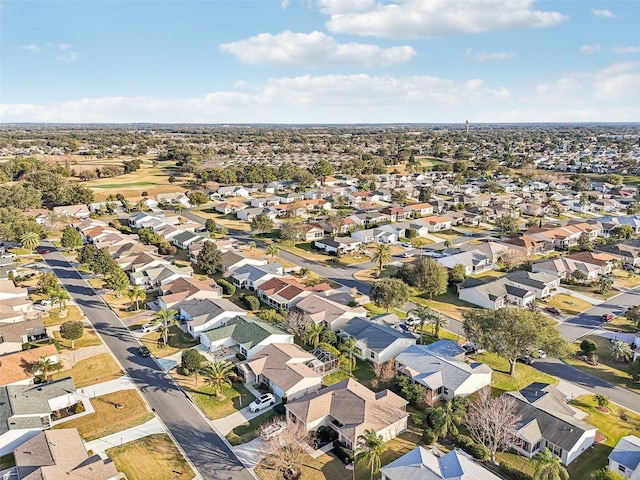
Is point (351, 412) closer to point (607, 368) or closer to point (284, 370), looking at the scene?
point (284, 370)

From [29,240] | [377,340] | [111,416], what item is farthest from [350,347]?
[29,240]

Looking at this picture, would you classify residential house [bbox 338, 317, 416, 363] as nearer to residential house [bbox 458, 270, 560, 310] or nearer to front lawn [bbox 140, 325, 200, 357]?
residential house [bbox 458, 270, 560, 310]

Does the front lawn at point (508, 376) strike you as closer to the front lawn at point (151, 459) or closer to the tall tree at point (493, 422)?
the tall tree at point (493, 422)

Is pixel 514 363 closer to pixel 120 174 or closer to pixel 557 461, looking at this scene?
pixel 557 461

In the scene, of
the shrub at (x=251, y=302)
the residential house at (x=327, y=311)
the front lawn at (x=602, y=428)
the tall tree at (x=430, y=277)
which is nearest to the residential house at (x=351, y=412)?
the front lawn at (x=602, y=428)

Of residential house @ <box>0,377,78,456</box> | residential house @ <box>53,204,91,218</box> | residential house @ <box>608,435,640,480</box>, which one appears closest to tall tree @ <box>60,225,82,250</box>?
residential house @ <box>53,204,91,218</box>

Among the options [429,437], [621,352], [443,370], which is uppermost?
[443,370]

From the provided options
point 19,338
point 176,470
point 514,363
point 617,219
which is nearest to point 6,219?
point 19,338
